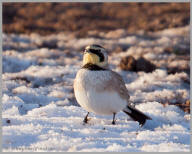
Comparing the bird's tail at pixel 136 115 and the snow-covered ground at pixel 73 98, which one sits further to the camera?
the bird's tail at pixel 136 115

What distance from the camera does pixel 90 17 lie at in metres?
17.9

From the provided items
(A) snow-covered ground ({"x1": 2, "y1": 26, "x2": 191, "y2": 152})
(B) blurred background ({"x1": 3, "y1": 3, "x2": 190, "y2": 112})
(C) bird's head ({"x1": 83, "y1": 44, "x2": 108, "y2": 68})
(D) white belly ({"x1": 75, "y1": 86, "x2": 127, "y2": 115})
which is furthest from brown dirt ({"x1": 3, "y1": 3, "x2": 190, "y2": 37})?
(D) white belly ({"x1": 75, "y1": 86, "x2": 127, "y2": 115})

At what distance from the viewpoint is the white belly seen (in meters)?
5.52

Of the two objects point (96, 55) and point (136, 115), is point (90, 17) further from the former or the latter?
point (96, 55)

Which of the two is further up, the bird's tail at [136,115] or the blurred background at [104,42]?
the blurred background at [104,42]

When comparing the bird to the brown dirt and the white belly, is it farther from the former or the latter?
the brown dirt

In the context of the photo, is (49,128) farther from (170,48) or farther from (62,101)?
(170,48)

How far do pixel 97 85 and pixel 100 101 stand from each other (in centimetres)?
24

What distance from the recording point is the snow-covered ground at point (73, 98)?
16.5 feet

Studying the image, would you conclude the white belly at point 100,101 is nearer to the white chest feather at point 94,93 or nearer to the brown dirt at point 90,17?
the white chest feather at point 94,93

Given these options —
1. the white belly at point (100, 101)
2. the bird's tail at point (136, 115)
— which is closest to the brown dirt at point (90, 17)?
the bird's tail at point (136, 115)

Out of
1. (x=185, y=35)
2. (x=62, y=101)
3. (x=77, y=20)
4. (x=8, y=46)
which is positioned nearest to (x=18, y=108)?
(x=62, y=101)

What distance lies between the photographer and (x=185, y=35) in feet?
48.2

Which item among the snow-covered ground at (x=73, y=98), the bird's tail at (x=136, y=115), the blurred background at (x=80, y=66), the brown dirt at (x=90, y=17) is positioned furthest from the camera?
the brown dirt at (x=90, y=17)
